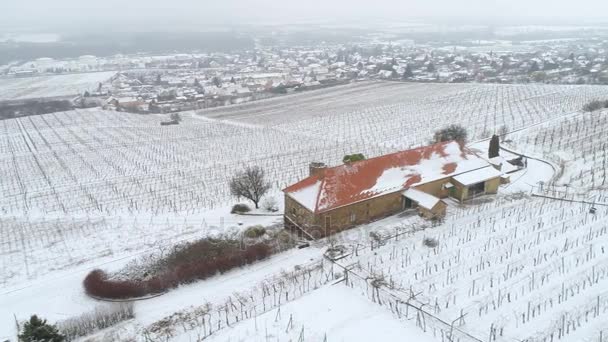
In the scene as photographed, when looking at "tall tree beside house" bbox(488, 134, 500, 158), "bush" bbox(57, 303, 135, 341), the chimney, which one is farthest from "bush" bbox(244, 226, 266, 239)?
"tall tree beside house" bbox(488, 134, 500, 158)

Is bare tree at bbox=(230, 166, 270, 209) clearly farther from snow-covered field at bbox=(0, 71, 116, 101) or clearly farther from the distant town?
snow-covered field at bbox=(0, 71, 116, 101)

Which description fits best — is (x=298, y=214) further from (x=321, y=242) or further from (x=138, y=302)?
(x=138, y=302)

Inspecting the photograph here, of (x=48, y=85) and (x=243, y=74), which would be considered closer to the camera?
(x=48, y=85)

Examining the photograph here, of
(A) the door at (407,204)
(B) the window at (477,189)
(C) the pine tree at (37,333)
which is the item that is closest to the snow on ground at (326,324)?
(C) the pine tree at (37,333)

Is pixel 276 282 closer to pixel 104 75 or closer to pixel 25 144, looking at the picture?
pixel 25 144

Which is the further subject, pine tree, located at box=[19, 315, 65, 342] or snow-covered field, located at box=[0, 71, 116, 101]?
snow-covered field, located at box=[0, 71, 116, 101]

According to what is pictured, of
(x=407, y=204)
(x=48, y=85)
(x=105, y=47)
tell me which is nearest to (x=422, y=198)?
(x=407, y=204)
